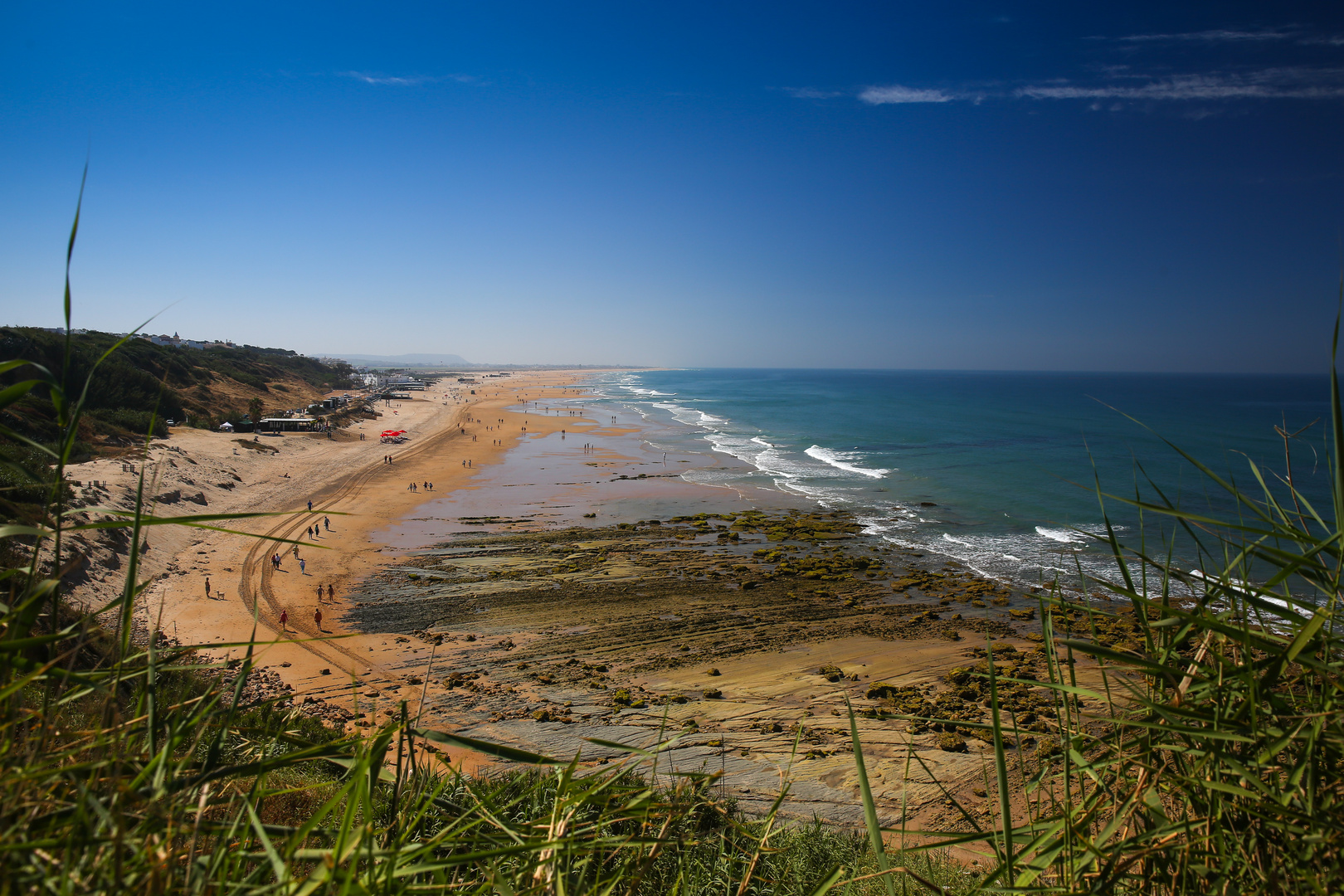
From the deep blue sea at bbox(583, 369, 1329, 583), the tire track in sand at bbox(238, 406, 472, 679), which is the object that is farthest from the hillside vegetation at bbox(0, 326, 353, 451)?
the deep blue sea at bbox(583, 369, 1329, 583)

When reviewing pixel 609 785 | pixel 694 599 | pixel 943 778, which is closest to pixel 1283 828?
pixel 609 785

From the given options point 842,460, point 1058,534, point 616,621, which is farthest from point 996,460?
point 616,621

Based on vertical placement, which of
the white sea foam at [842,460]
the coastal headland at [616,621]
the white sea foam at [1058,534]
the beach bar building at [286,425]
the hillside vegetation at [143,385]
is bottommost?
the coastal headland at [616,621]

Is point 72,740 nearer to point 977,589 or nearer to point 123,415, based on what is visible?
point 977,589

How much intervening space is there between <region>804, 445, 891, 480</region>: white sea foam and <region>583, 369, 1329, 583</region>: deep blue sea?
17 cm

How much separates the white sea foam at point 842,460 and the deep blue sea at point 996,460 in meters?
0.17

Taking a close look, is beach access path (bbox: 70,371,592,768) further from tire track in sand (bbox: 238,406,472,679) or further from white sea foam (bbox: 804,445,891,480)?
white sea foam (bbox: 804,445,891,480)

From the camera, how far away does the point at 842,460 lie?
1634 inches

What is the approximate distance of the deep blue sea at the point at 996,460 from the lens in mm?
22625

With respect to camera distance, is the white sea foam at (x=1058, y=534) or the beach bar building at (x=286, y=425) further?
the beach bar building at (x=286, y=425)

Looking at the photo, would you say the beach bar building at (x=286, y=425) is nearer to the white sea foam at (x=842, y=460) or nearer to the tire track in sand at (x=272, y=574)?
the tire track in sand at (x=272, y=574)

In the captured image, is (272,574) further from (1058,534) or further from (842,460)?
(842,460)

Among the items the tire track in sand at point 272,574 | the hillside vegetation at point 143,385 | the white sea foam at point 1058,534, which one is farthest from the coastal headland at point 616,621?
the white sea foam at point 1058,534

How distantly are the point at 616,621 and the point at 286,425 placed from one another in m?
41.8
